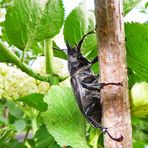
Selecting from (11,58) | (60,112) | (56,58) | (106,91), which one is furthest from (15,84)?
(106,91)

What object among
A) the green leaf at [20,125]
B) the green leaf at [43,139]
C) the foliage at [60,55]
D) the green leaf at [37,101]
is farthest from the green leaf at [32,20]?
the green leaf at [20,125]

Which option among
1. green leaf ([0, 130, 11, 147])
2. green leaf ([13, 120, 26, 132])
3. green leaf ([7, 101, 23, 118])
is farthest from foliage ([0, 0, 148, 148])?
green leaf ([7, 101, 23, 118])

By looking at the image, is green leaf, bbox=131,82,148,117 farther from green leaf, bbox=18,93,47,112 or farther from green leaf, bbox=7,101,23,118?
green leaf, bbox=7,101,23,118

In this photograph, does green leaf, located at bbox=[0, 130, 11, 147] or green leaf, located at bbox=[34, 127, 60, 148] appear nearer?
green leaf, located at bbox=[34, 127, 60, 148]

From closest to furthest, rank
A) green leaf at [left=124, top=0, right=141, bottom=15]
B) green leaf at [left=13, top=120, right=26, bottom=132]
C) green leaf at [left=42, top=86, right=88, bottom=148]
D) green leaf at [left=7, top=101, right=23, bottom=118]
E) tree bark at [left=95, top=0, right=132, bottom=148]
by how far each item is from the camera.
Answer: tree bark at [left=95, top=0, right=132, bottom=148] → green leaf at [left=42, top=86, right=88, bottom=148] → green leaf at [left=124, top=0, right=141, bottom=15] → green leaf at [left=13, top=120, right=26, bottom=132] → green leaf at [left=7, top=101, right=23, bottom=118]

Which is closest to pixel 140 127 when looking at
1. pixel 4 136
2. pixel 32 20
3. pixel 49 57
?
pixel 4 136
